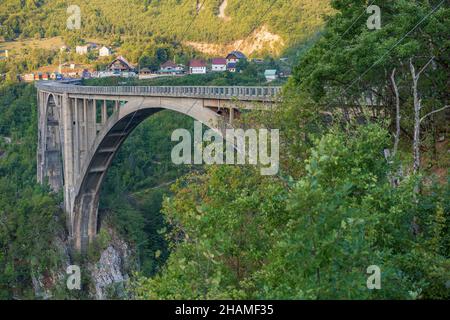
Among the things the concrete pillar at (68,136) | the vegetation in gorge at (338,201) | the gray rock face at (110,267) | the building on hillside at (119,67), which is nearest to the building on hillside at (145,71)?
the building on hillside at (119,67)

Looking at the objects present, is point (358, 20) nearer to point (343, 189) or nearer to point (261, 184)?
point (261, 184)

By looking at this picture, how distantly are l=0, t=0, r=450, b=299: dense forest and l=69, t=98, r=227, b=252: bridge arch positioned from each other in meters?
5.83

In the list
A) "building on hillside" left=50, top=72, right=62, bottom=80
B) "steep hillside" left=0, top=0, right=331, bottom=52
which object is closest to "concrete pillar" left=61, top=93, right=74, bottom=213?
"building on hillside" left=50, top=72, right=62, bottom=80

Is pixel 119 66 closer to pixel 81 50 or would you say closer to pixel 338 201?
pixel 81 50

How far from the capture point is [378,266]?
8867 mm

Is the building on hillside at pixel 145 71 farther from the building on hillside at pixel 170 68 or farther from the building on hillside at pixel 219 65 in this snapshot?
the building on hillside at pixel 219 65

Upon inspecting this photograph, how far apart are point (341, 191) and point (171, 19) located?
93.9 m

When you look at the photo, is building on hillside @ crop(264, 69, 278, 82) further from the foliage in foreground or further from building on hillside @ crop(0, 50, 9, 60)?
building on hillside @ crop(0, 50, 9, 60)

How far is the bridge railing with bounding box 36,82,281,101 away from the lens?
21.2 m

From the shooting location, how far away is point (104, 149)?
3678 cm

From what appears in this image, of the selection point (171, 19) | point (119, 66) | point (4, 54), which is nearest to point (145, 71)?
point (119, 66)
